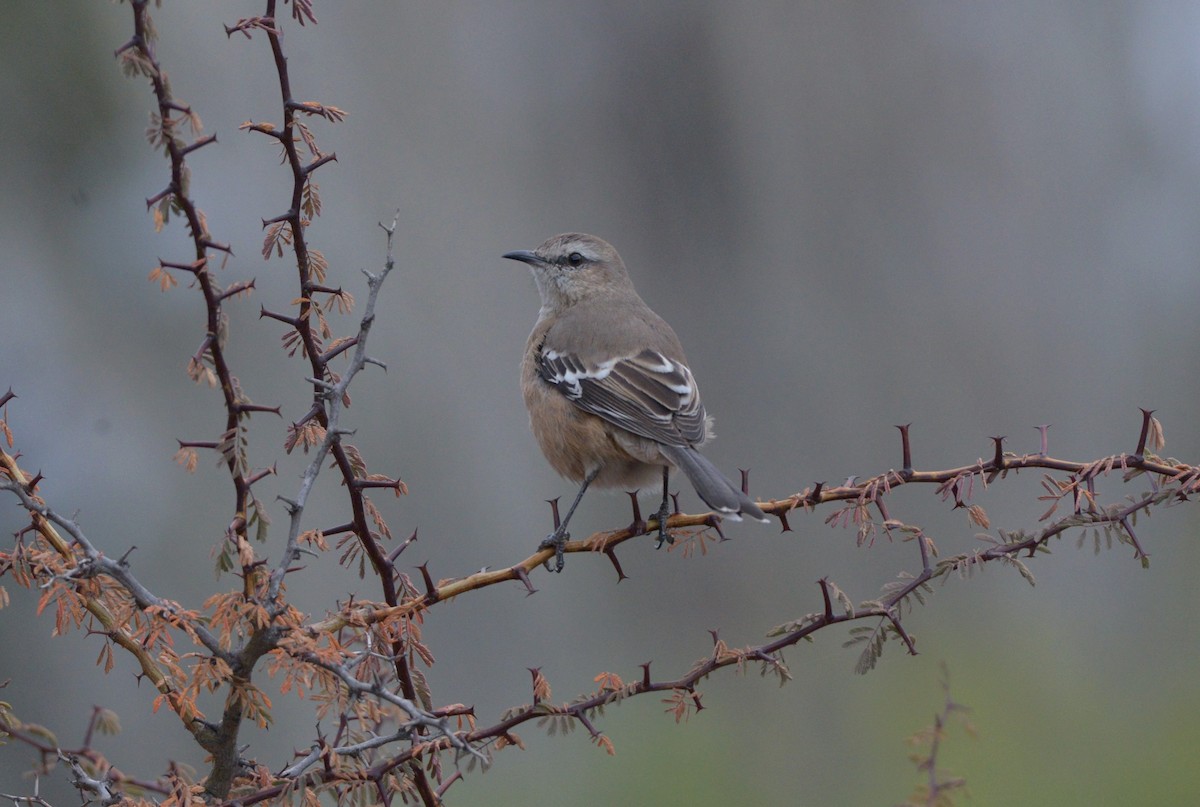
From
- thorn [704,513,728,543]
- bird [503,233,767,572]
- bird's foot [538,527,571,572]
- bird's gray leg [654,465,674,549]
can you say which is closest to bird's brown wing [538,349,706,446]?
bird [503,233,767,572]

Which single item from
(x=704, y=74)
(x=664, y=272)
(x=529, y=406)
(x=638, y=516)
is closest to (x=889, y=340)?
(x=664, y=272)

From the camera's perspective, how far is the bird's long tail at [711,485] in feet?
6.79

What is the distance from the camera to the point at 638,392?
112 inches

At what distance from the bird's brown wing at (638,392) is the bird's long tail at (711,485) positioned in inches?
1.6

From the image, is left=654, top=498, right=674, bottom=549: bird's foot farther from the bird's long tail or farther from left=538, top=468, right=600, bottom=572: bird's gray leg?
left=538, top=468, right=600, bottom=572: bird's gray leg

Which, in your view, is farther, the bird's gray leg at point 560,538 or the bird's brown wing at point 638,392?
the bird's brown wing at point 638,392

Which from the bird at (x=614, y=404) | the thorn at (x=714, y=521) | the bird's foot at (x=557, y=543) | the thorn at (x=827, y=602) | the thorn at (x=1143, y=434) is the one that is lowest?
the thorn at (x=827, y=602)

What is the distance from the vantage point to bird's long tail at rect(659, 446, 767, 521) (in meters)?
2.07

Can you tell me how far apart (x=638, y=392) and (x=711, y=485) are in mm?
578

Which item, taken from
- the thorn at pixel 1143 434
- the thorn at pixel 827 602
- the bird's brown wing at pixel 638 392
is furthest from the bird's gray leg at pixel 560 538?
the thorn at pixel 1143 434

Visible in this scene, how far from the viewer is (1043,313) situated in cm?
664

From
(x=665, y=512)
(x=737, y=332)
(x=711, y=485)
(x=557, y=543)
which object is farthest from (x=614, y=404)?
(x=737, y=332)

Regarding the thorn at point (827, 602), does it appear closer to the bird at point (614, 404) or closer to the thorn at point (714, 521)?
the thorn at point (714, 521)

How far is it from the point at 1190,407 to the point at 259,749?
5.74 m
